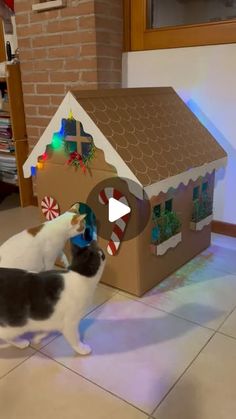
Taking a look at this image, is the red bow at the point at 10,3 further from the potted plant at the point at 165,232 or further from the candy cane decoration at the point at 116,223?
the potted plant at the point at 165,232

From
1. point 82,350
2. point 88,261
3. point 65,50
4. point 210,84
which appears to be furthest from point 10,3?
point 82,350

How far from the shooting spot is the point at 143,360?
1.07 meters

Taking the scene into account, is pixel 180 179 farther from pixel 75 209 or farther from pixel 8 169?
pixel 8 169

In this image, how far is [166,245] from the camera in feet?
4.62

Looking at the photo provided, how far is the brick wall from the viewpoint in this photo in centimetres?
189

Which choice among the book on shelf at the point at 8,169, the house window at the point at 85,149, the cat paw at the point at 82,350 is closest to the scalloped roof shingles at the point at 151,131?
the house window at the point at 85,149

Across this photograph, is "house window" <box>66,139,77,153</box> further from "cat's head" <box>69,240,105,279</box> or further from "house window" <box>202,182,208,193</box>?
"house window" <box>202,182,208,193</box>

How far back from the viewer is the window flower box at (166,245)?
137cm

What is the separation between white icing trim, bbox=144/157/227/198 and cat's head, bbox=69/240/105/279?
286 millimetres

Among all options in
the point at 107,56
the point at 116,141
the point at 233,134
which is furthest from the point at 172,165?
the point at 107,56

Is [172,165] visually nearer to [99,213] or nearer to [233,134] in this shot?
[99,213]

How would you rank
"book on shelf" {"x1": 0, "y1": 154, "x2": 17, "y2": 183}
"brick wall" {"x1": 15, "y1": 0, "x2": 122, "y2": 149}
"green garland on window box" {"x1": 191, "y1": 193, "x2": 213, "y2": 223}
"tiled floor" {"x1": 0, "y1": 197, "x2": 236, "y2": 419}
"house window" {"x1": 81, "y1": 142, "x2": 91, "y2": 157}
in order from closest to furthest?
1. "tiled floor" {"x1": 0, "y1": 197, "x2": 236, "y2": 419}
2. "house window" {"x1": 81, "y1": 142, "x2": 91, "y2": 157}
3. "green garland on window box" {"x1": 191, "y1": 193, "x2": 213, "y2": 223}
4. "brick wall" {"x1": 15, "y1": 0, "x2": 122, "y2": 149}
5. "book on shelf" {"x1": 0, "y1": 154, "x2": 17, "y2": 183}

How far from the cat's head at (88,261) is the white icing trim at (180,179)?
29 cm

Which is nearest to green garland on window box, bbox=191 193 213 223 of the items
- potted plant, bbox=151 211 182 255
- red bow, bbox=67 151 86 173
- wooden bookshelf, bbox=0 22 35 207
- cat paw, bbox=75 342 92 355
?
potted plant, bbox=151 211 182 255
